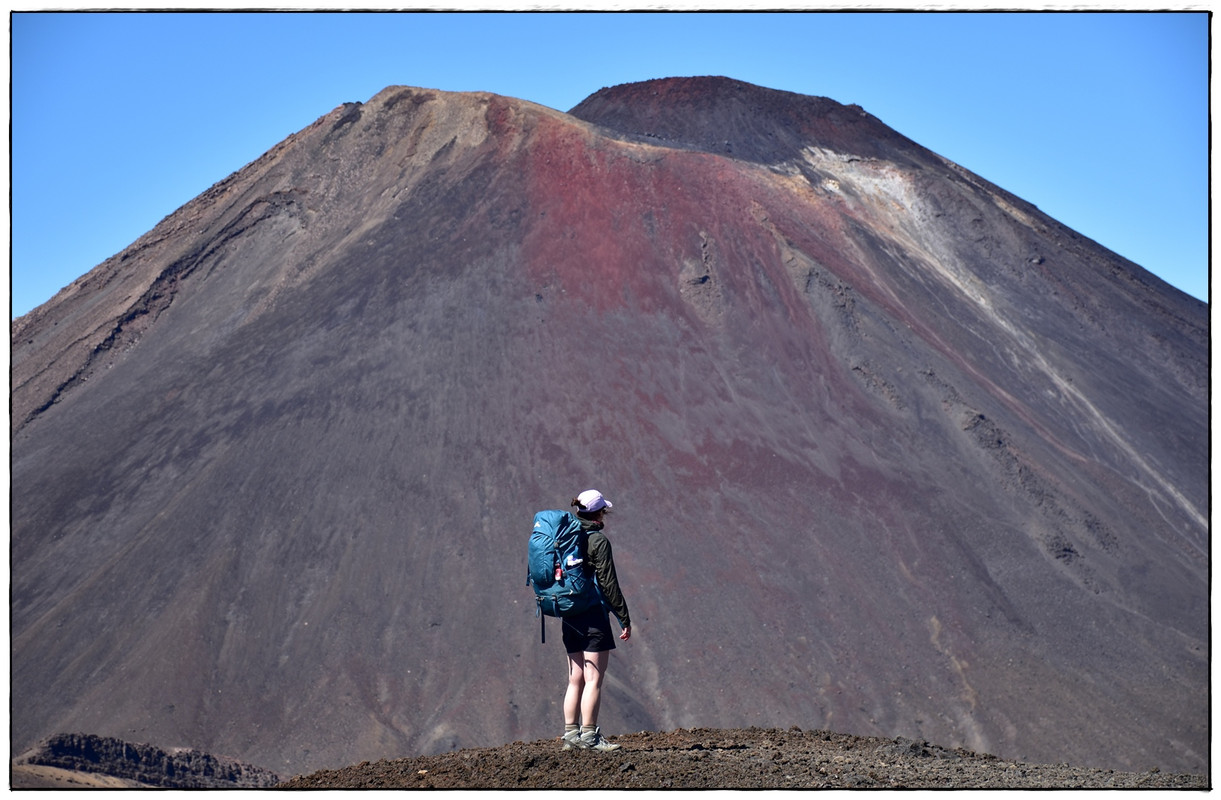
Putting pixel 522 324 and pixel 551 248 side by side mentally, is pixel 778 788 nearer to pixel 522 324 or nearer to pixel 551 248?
pixel 522 324

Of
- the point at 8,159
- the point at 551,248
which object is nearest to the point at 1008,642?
the point at 551,248

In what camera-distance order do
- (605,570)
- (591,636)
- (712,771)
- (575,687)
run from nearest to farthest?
(712,771), (605,570), (591,636), (575,687)

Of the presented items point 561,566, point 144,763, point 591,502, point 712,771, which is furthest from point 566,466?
point 712,771

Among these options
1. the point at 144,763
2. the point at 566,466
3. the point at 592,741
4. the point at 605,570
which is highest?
the point at 566,466

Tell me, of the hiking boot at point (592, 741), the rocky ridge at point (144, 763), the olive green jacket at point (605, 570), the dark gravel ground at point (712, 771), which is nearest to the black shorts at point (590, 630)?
the olive green jacket at point (605, 570)

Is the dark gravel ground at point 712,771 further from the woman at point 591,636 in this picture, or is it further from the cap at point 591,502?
the cap at point 591,502

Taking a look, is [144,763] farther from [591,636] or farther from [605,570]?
[605,570]

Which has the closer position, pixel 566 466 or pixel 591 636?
pixel 591 636

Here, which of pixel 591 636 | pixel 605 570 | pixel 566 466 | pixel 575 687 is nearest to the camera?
pixel 605 570
